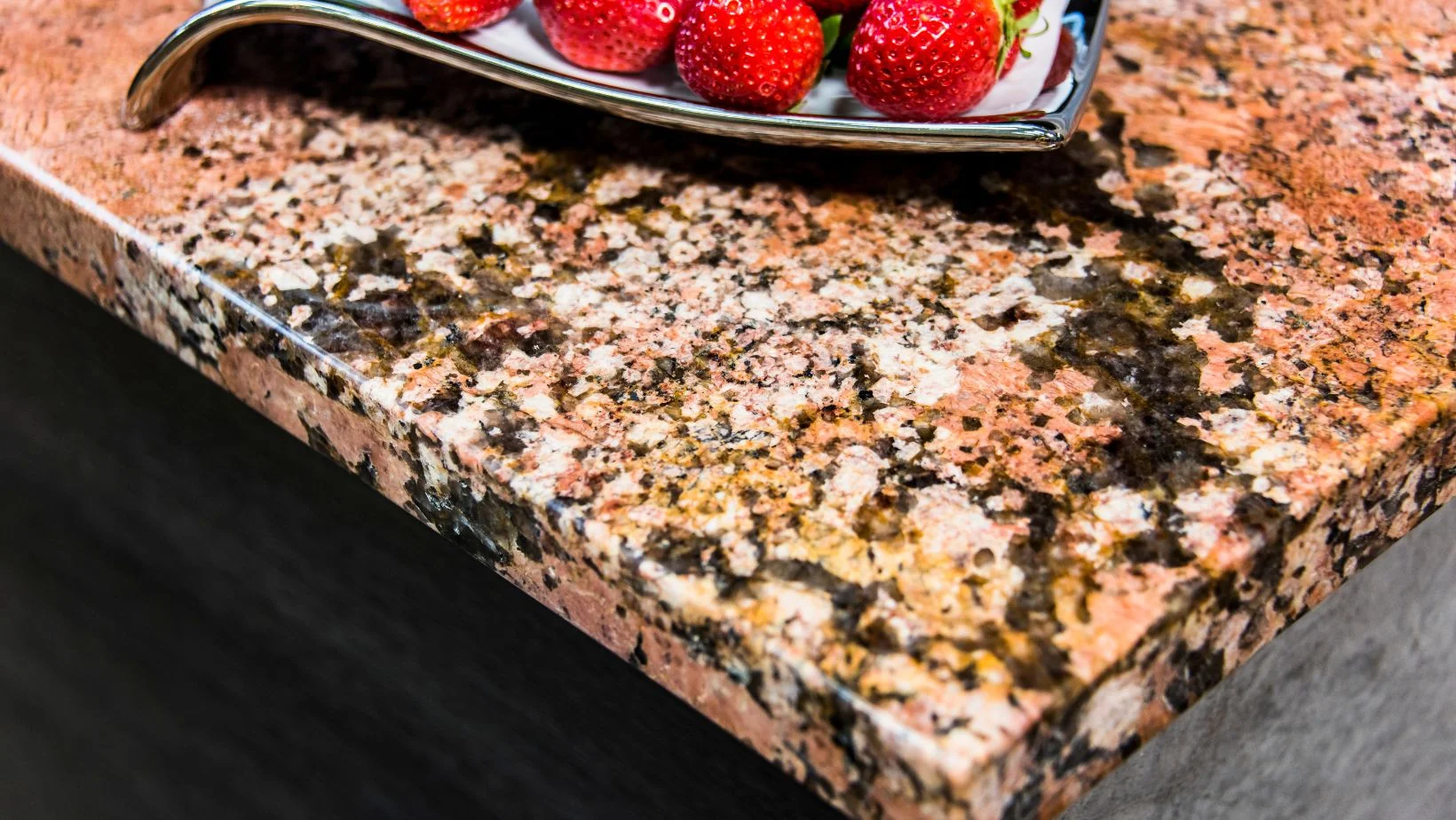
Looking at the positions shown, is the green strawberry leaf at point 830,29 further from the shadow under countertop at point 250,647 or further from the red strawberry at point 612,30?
the shadow under countertop at point 250,647

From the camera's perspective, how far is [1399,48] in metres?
0.80

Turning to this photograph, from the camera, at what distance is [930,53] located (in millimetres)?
626

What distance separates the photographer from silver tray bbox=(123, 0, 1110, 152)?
63 cm

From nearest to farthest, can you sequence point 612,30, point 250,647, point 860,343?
point 860,343
point 612,30
point 250,647

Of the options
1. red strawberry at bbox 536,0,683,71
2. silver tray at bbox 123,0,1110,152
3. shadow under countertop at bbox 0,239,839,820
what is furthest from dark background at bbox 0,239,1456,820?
red strawberry at bbox 536,0,683,71

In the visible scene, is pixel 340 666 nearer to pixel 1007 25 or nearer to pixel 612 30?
pixel 612 30

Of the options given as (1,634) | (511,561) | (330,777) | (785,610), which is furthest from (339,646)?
(1,634)

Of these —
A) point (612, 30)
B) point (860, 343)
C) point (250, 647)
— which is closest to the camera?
point (860, 343)

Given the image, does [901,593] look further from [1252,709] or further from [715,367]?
[1252,709]

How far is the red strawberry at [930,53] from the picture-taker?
24.7 inches

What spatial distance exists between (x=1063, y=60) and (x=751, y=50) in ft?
0.64

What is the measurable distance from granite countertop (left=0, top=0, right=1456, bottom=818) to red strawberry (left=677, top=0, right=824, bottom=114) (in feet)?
0.21

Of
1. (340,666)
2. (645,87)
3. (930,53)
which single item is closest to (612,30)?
(645,87)

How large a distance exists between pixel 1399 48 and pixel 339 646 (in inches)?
32.3
